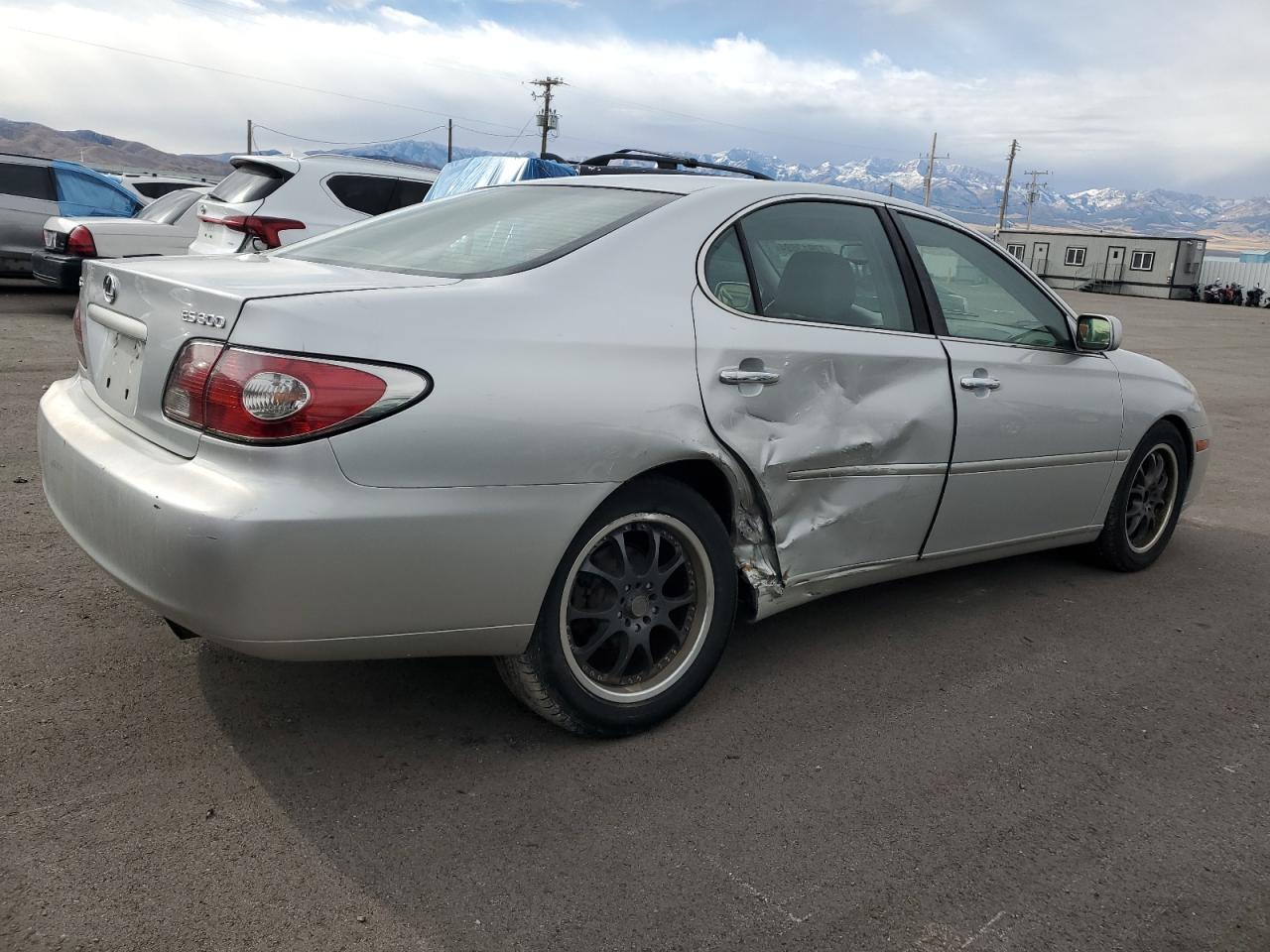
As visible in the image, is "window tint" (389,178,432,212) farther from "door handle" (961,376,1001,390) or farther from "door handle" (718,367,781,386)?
"door handle" (718,367,781,386)

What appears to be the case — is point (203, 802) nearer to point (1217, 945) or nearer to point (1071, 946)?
point (1071, 946)

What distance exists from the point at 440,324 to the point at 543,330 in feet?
0.88

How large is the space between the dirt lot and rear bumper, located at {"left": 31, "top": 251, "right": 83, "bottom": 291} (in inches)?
301

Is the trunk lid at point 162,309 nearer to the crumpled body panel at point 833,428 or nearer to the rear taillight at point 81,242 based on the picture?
the crumpled body panel at point 833,428

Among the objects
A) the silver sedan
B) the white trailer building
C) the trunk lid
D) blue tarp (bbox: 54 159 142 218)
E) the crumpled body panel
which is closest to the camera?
the silver sedan

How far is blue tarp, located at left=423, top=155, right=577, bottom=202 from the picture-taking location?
813cm

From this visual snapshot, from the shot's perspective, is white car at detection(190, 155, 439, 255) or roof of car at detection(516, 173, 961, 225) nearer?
roof of car at detection(516, 173, 961, 225)

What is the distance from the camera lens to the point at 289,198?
8.96 m

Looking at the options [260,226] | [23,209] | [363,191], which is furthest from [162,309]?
[23,209]

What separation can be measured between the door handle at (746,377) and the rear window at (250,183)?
283 inches

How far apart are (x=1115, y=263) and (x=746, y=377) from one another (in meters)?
49.4

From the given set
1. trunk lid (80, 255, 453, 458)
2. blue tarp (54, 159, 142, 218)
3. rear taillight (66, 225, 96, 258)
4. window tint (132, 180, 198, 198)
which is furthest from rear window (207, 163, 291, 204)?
window tint (132, 180, 198, 198)

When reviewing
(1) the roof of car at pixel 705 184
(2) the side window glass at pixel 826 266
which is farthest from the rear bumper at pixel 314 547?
(1) the roof of car at pixel 705 184

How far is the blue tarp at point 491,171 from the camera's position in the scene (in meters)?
8.13
